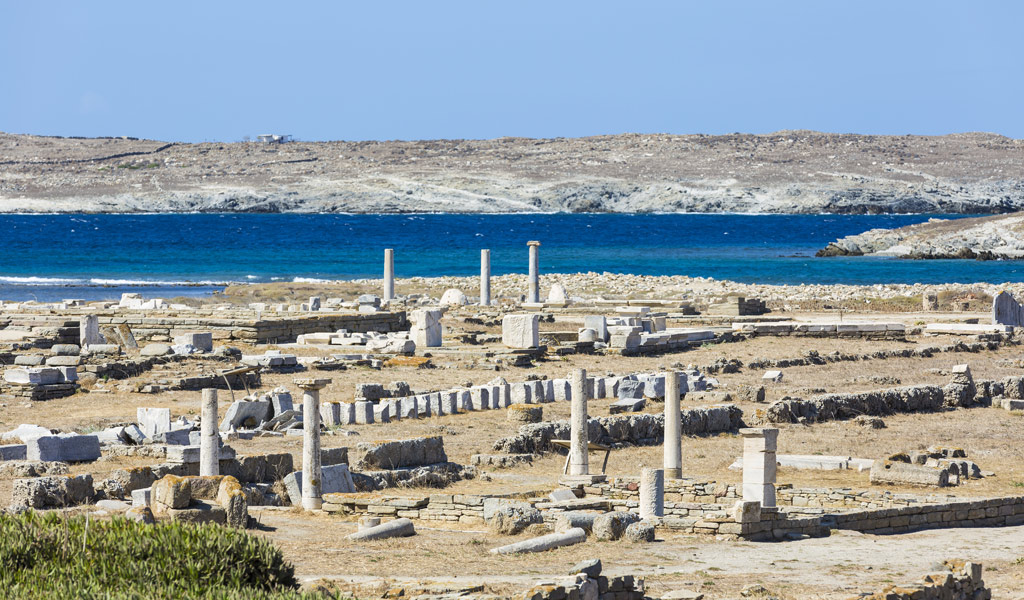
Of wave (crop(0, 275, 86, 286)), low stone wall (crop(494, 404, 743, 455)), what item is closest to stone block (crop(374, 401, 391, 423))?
low stone wall (crop(494, 404, 743, 455))

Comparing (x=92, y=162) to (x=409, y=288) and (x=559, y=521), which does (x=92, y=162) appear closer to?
(x=409, y=288)

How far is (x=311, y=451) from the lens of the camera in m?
14.9

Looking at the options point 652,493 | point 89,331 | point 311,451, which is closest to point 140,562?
point 311,451

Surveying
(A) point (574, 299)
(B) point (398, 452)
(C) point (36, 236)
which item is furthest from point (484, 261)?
(C) point (36, 236)

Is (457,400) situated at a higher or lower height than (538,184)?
lower

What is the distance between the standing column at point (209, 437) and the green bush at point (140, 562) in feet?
17.4

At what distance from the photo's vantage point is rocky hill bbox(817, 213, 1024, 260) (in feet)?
243

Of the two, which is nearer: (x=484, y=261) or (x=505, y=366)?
(x=505, y=366)

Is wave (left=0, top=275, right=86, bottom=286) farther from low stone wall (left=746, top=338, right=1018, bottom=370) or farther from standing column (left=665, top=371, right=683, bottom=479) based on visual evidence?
standing column (left=665, top=371, right=683, bottom=479)

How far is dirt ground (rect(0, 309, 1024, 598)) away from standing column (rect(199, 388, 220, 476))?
1055 millimetres

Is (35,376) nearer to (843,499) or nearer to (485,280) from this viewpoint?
(843,499)

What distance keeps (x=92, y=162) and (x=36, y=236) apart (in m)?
83.7

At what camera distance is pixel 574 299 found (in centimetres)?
4156

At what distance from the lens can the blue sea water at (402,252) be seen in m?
60.5
